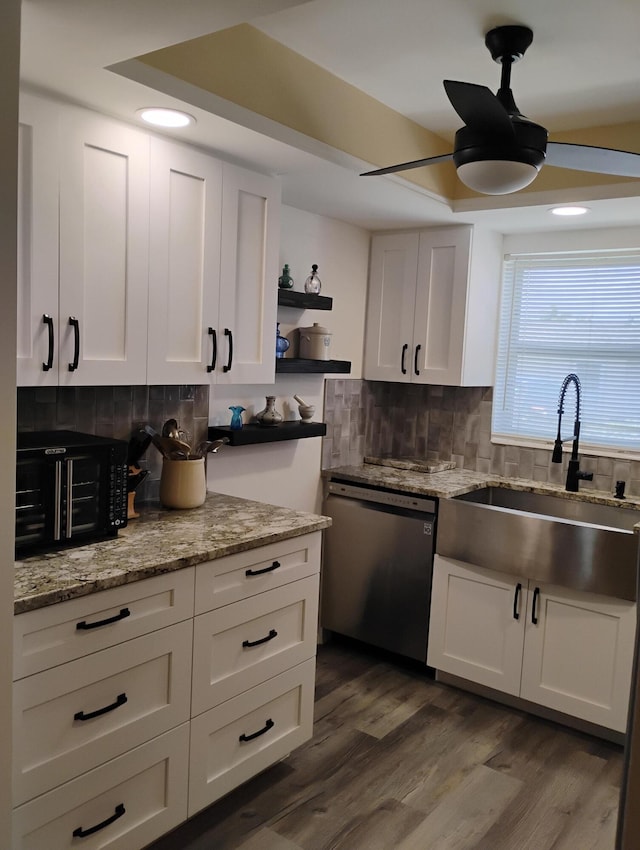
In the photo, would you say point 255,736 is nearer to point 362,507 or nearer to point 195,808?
point 195,808

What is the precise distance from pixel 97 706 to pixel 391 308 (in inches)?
98.1

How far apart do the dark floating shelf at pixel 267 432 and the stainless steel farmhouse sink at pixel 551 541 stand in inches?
27.1

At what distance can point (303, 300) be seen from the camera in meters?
3.11

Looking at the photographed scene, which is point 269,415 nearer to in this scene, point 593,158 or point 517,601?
point 517,601

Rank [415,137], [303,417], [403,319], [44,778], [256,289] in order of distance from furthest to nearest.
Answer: [403,319]
[303,417]
[415,137]
[256,289]
[44,778]

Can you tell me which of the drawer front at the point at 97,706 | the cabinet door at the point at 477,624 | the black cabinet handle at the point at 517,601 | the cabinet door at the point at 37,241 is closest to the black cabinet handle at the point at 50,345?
the cabinet door at the point at 37,241

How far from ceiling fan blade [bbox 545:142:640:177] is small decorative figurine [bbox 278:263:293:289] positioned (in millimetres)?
1423

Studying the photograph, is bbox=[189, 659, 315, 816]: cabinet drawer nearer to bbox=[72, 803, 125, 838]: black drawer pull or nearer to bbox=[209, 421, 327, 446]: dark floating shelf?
bbox=[72, 803, 125, 838]: black drawer pull

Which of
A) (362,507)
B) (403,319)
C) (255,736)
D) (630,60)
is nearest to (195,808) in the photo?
(255,736)

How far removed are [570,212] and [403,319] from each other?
0.97 metres

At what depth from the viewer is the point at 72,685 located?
5.68ft

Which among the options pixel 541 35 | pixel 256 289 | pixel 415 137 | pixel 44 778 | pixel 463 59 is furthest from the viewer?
pixel 415 137

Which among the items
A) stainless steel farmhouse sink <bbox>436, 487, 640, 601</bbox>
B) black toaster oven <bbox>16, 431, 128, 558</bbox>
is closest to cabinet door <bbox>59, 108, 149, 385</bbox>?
black toaster oven <bbox>16, 431, 128, 558</bbox>

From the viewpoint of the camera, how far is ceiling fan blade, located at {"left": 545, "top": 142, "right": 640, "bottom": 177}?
1766 millimetres
